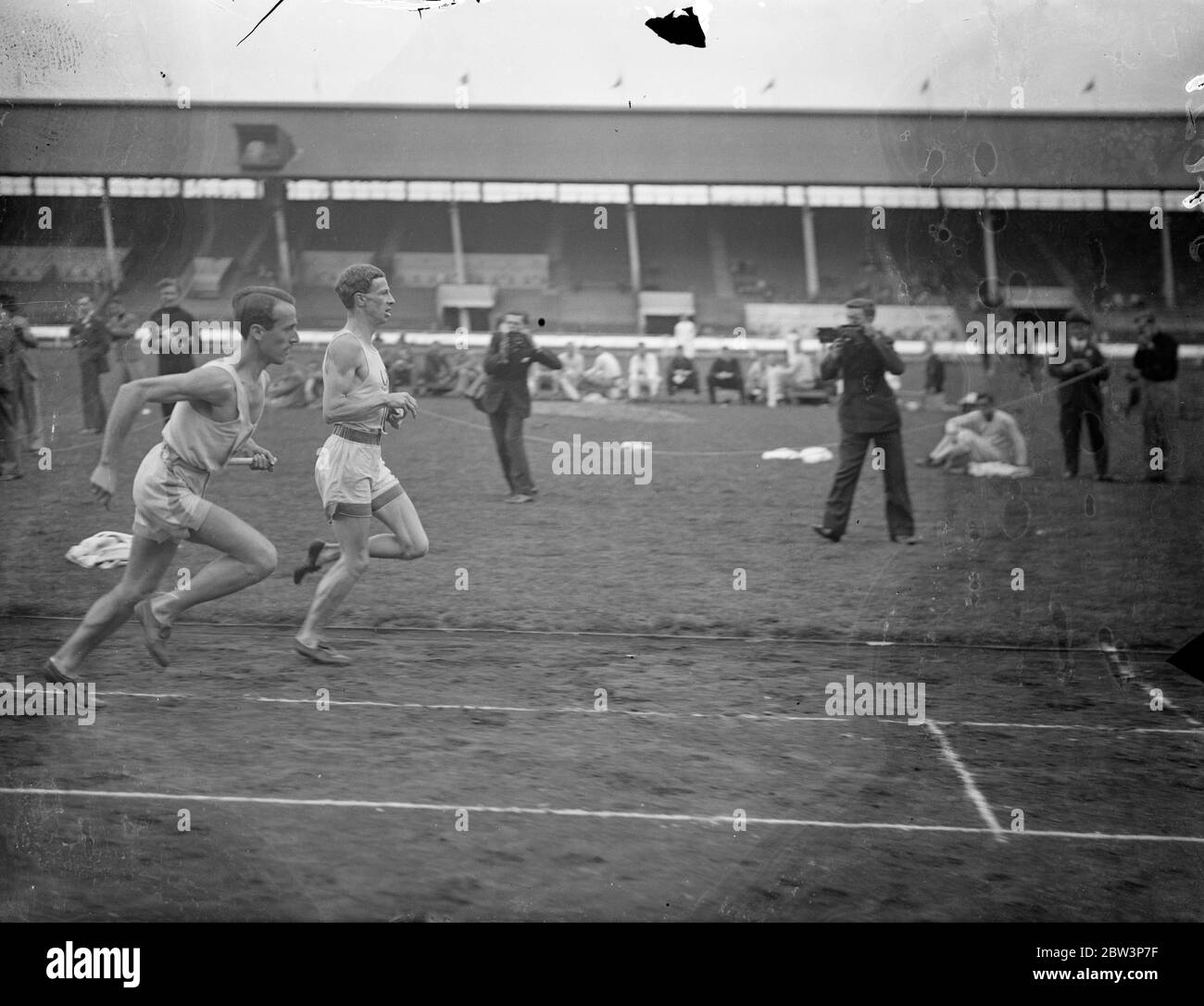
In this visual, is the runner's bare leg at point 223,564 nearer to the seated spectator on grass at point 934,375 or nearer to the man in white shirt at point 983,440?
the seated spectator on grass at point 934,375

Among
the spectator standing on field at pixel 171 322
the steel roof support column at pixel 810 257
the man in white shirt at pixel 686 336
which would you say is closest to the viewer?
the spectator standing on field at pixel 171 322

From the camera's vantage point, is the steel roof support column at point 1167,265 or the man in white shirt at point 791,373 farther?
the man in white shirt at point 791,373

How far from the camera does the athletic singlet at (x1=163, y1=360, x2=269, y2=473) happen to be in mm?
4895

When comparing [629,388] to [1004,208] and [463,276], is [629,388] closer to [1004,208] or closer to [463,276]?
[463,276]

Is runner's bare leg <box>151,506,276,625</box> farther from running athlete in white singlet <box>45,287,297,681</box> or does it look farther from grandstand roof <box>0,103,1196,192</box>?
grandstand roof <box>0,103,1196,192</box>

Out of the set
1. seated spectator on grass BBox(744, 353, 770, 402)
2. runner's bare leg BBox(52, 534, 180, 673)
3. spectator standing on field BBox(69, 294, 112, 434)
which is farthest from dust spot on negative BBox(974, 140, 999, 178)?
spectator standing on field BBox(69, 294, 112, 434)

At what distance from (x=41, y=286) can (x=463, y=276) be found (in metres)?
1.93

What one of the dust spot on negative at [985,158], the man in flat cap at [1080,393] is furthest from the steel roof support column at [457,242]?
the man in flat cap at [1080,393]

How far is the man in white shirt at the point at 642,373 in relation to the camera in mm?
7941

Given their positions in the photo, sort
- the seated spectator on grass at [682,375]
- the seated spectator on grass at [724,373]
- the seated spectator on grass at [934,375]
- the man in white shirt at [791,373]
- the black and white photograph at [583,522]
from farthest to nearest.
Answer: the seated spectator on grass at [724,373]
the man in white shirt at [791,373]
the seated spectator on grass at [682,375]
the seated spectator on grass at [934,375]
the black and white photograph at [583,522]

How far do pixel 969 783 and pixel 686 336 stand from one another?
14.0 ft

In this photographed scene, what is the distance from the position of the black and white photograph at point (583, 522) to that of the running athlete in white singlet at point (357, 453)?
23mm

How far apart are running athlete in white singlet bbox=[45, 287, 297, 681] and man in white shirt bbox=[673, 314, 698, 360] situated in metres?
3.51

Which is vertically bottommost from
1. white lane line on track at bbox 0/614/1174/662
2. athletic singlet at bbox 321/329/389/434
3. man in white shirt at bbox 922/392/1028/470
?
white lane line on track at bbox 0/614/1174/662
